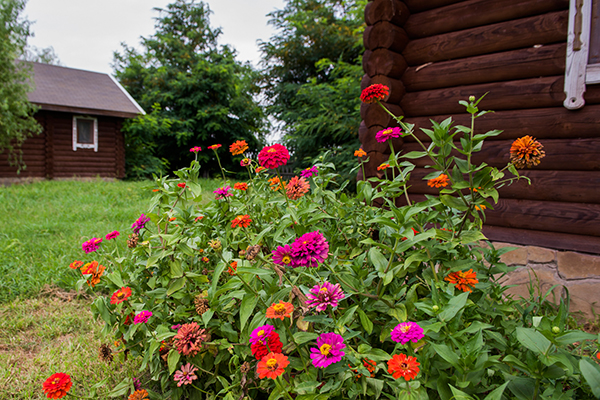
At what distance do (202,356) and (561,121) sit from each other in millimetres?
2662

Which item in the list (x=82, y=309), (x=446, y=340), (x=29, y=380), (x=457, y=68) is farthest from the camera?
(x=457, y=68)

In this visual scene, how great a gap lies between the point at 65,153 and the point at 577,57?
13.2 m

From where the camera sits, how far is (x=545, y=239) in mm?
2463

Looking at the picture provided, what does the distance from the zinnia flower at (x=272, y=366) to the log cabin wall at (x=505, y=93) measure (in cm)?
229

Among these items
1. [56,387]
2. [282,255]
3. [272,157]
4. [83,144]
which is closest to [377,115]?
[272,157]

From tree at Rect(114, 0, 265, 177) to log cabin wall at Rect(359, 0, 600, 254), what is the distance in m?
11.0

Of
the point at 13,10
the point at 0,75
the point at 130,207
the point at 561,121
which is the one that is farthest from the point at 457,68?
the point at 13,10

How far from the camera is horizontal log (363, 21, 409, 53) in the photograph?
2.95 m

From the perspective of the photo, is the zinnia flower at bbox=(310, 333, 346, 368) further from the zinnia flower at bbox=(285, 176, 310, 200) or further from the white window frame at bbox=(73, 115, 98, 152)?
the white window frame at bbox=(73, 115, 98, 152)

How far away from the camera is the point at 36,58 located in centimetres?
2592

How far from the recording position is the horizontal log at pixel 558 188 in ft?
7.58

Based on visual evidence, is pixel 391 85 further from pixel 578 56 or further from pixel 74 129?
pixel 74 129

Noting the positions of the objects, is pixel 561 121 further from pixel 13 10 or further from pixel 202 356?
pixel 13 10

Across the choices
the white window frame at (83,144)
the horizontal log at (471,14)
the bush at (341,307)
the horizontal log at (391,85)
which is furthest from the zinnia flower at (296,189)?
the white window frame at (83,144)
